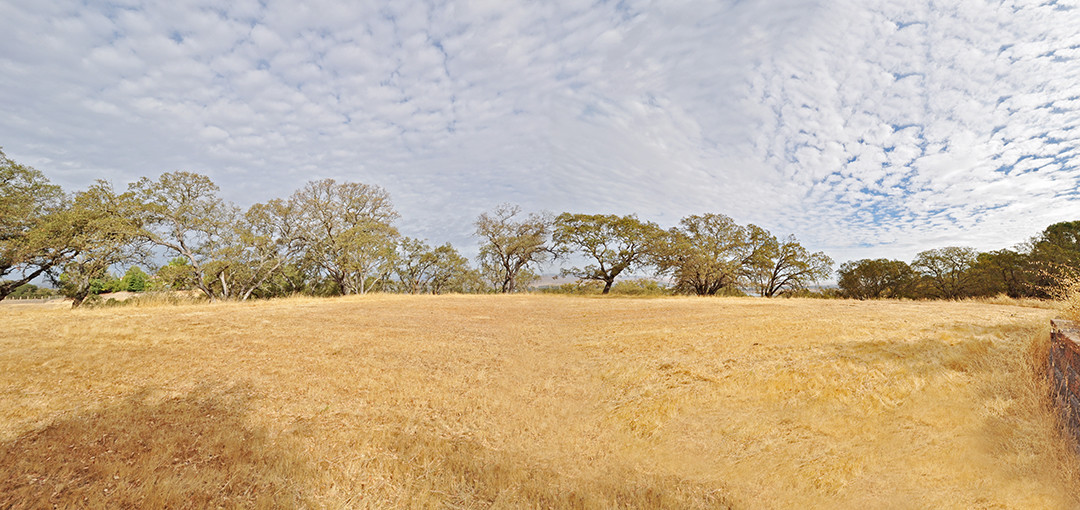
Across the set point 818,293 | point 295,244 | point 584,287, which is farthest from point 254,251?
point 818,293

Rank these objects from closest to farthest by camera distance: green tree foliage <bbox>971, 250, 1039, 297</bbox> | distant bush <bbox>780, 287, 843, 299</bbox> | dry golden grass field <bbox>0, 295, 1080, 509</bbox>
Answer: dry golden grass field <bbox>0, 295, 1080, 509</bbox> < green tree foliage <bbox>971, 250, 1039, 297</bbox> < distant bush <bbox>780, 287, 843, 299</bbox>

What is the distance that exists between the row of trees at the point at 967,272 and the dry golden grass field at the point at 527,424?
112ft

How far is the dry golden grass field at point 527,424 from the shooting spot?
3.32 m

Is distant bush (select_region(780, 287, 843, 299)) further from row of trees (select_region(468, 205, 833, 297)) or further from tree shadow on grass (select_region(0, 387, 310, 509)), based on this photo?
tree shadow on grass (select_region(0, 387, 310, 509))

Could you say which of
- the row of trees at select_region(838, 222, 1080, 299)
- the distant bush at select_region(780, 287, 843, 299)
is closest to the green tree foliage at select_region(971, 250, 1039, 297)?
the row of trees at select_region(838, 222, 1080, 299)

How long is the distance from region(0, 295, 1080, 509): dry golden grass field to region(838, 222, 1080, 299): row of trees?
3420 cm

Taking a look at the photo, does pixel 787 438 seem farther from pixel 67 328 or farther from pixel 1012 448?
pixel 67 328

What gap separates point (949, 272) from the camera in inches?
1355

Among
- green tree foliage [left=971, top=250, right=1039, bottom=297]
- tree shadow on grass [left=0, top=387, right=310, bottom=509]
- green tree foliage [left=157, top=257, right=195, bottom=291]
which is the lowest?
tree shadow on grass [left=0, top=387, right=310, bottom=509]

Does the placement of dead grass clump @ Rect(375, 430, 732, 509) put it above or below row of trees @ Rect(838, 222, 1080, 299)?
below

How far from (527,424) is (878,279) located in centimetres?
4663

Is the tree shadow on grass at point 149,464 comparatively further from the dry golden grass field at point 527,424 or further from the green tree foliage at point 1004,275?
the green tree foliage at point 1004,275

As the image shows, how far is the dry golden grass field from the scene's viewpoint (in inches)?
131

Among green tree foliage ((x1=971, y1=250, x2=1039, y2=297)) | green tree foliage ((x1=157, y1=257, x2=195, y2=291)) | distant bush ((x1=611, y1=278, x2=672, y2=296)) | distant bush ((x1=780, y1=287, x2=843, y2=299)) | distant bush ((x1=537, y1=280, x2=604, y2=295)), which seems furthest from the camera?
distant bush ((x1=780, y1=287, x2=843, y2=299))
